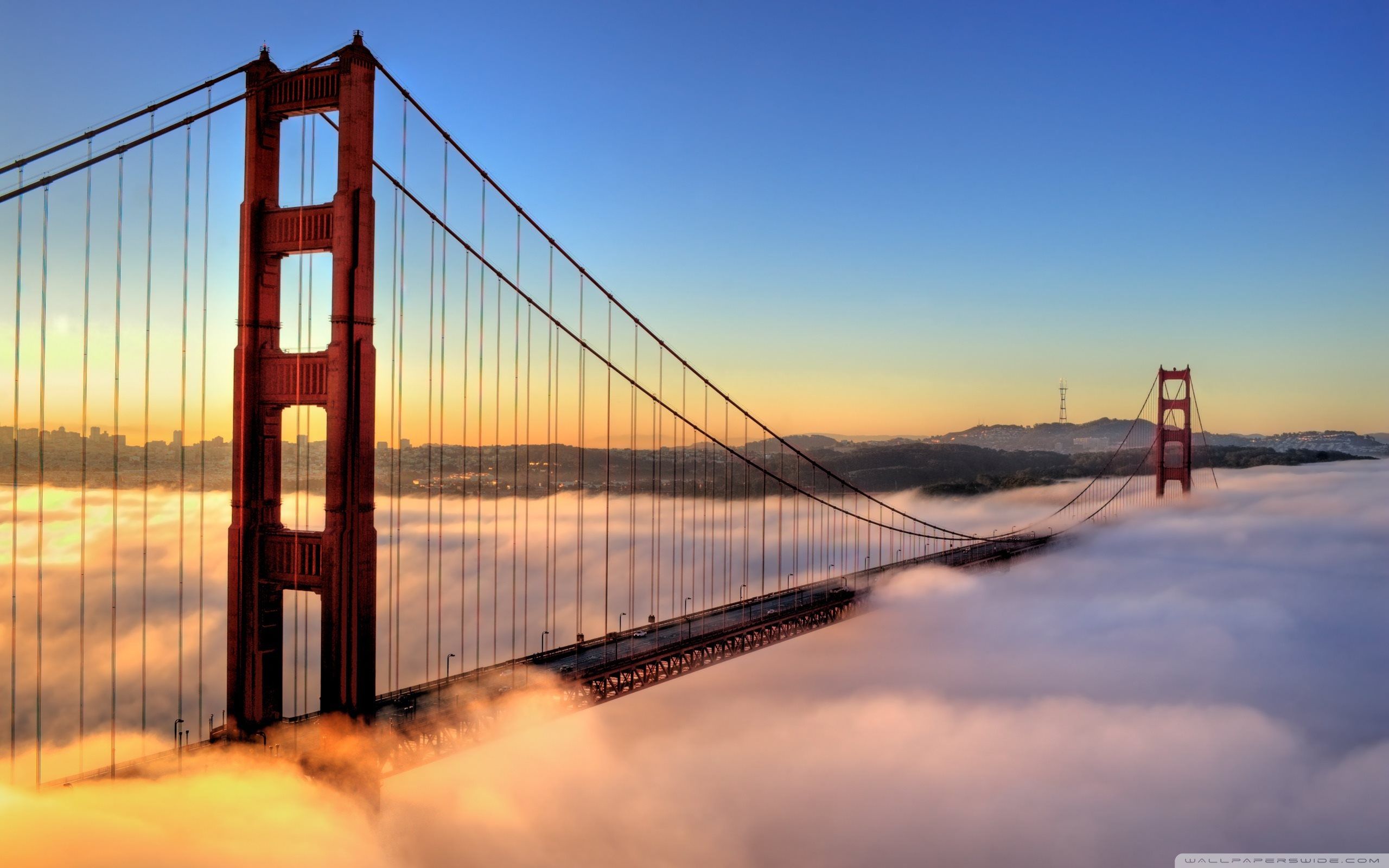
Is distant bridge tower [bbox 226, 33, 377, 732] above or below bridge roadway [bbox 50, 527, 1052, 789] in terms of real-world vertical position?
above

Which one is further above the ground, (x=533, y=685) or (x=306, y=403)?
(x=306, y=403)

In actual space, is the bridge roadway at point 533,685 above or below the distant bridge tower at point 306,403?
below

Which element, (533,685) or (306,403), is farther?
(533,685)

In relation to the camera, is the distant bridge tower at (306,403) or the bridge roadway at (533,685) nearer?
the distant bridge tower at (306,403)

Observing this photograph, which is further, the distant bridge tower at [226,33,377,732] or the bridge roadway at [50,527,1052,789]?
the bridge roadway at [50,527,1052,789]
